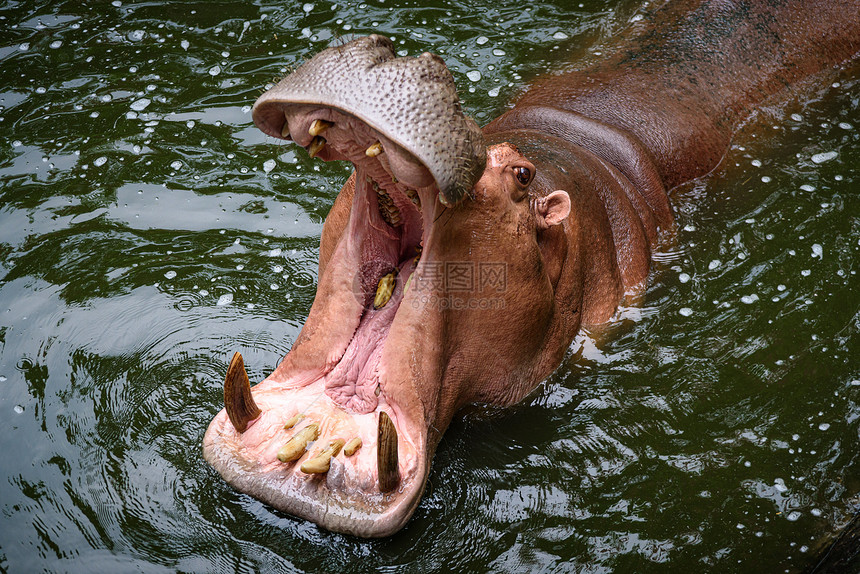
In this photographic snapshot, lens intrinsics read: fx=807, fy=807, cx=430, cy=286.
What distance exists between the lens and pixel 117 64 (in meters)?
5.91

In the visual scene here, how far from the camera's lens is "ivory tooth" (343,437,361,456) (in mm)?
2854

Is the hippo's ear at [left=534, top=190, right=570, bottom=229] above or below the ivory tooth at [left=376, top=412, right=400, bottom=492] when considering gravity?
above

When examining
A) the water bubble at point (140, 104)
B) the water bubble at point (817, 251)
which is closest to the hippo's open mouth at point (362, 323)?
the water bubble at point (817, 251)

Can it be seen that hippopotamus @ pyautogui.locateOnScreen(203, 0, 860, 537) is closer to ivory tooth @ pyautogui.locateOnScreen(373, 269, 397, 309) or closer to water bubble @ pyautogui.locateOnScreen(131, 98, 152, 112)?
ivory tooth @ pyautogui.locateOnScreen(373, 269, 397, 309)

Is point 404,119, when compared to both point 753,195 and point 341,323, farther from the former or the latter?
point 753,195

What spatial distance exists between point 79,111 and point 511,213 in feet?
12.2

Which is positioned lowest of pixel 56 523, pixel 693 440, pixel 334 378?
pixel 693 440

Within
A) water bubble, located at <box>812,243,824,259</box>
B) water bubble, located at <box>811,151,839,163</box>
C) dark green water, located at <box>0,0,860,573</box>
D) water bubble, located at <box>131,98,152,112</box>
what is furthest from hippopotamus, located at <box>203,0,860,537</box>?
water bubble, located at <box>131,98,152,112</box>

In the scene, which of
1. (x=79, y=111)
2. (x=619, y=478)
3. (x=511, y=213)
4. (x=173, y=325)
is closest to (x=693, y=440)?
(x=619, y=478)

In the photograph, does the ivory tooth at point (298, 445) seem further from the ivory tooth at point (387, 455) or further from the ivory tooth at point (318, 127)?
the ivory tooth at point (318, 127)

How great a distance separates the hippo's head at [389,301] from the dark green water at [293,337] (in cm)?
31

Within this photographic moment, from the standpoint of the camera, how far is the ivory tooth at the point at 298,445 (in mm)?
2859

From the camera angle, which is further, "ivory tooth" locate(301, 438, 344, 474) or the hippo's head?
"ivory tooth" locate(301, 438, 344, 474)

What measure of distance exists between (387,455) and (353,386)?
51 cm
